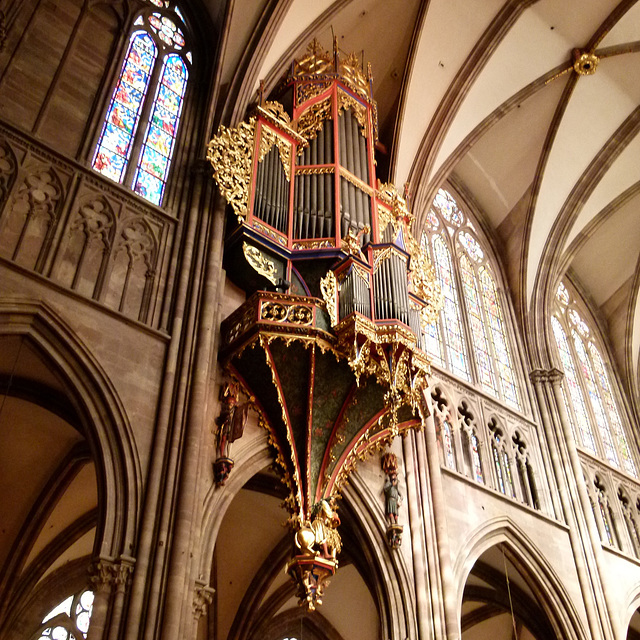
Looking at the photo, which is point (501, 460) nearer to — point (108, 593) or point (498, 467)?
point (498, 467)

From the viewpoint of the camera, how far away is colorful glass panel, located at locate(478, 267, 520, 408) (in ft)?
49.1

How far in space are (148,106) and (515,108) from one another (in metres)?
8.22

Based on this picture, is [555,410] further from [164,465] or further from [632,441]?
[164,465]

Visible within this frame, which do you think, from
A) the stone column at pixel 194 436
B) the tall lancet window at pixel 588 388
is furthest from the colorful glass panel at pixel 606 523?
the stone column at pixel 194 436

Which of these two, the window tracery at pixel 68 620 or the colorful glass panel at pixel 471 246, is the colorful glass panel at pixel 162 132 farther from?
the colorful glass panel at pixel 471 246

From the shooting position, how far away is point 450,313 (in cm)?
1513

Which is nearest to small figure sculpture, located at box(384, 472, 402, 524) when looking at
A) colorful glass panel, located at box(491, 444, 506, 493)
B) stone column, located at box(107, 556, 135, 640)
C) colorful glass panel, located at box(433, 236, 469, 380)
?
colorful glass panel, located at box(491, 444, 506, 493)

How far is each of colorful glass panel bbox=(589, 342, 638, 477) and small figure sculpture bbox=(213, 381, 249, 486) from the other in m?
10.6

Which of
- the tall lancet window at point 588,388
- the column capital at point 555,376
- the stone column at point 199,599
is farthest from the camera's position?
the tall lancet window at point 588,388

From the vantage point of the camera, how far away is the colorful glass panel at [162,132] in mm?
10538

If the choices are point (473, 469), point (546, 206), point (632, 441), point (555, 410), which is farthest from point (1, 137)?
point (632, 441)

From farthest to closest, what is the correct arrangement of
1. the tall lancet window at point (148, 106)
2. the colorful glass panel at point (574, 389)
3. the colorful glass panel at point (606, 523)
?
the colorful glass panel at point (574, 389) < the colorful glass panel at point (606, 523) < the tall lancet window at point (148, 106)

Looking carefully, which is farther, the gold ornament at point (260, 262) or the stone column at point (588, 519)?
the stone column at point (588, 519)

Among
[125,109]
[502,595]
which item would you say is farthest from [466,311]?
Answer: [125,109]
